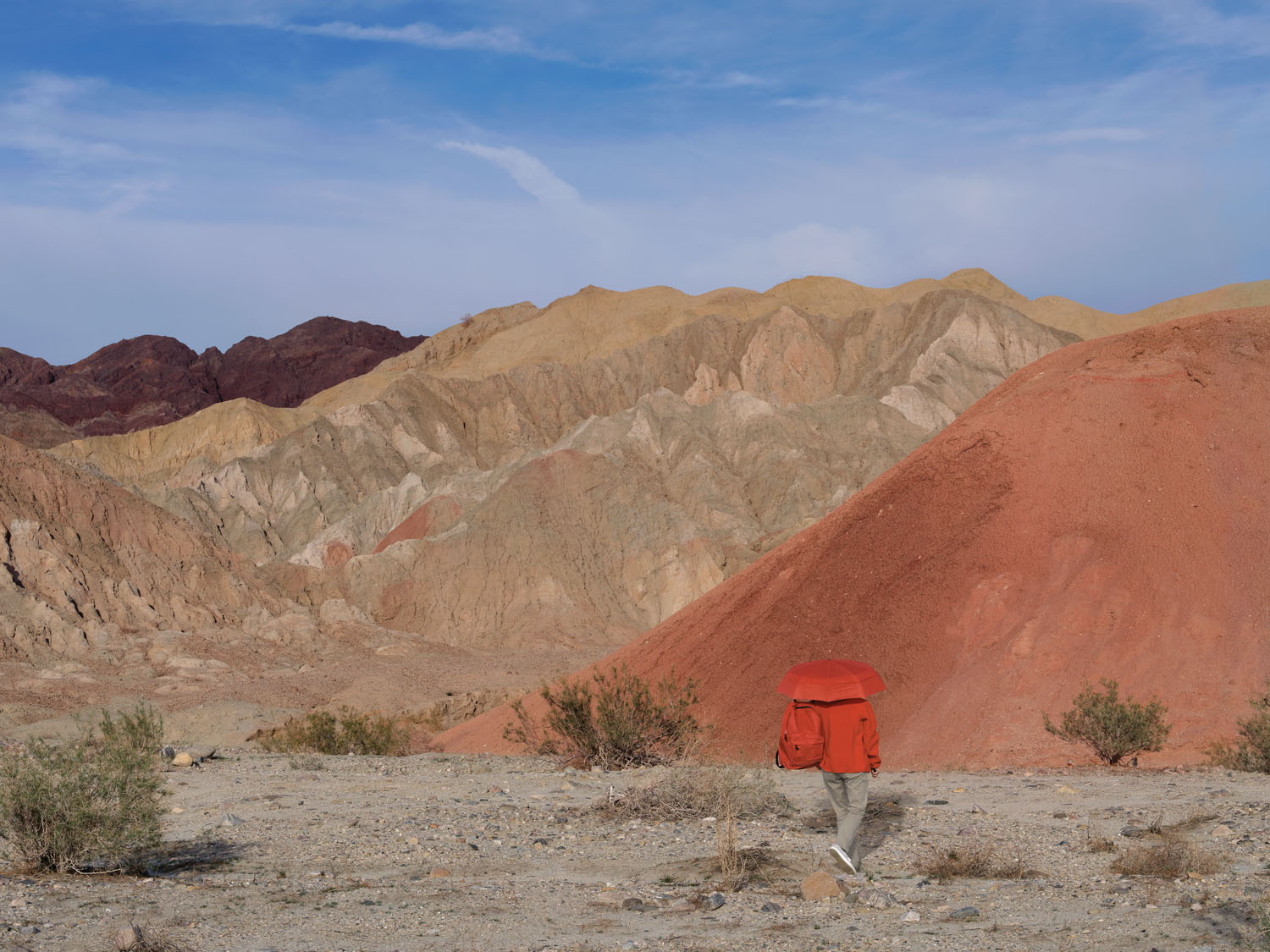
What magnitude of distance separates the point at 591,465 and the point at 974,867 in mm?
55834

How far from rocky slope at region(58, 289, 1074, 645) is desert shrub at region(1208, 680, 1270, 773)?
38.7m

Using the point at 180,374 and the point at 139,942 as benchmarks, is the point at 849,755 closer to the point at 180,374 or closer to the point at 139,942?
the point at 139,942

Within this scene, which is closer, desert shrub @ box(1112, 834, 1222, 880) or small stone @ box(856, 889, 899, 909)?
small stone @ box(856, 889, 899, 909)

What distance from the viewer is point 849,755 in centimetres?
777

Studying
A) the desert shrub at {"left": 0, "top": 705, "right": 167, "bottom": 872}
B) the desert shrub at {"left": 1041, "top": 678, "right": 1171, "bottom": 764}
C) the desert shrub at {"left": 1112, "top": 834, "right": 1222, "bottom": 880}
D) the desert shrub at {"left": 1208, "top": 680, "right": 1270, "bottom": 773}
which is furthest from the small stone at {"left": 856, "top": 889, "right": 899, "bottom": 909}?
the desert shrub at {"left": 1041, "top": 678, "right": 1171, "bottom": 764}

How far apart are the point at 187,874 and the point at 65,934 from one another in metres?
1.65

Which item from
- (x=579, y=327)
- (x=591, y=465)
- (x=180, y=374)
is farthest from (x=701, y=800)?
(x=180, y=374)

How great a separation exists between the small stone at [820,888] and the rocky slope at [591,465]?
145 feet

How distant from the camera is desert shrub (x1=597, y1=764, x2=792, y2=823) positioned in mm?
9789

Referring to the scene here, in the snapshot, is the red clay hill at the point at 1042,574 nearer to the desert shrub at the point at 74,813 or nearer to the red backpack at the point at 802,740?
the red backpack at the point at 802,740

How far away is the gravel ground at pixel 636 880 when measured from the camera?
20.6ft

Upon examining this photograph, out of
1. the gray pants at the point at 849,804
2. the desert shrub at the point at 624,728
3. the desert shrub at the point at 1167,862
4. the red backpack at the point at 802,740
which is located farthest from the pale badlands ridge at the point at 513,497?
the red backpack at the point at 802,740

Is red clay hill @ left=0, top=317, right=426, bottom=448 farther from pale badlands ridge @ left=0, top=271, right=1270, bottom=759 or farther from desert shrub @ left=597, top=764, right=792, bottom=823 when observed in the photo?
desert shrub @ left=597, top=764, right=792, bottom=823

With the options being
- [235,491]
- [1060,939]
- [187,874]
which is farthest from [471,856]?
[235,491]
